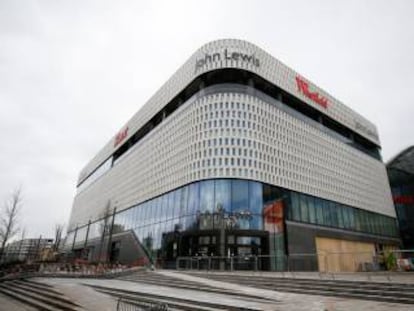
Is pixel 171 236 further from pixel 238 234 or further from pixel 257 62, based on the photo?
pixel 257 62

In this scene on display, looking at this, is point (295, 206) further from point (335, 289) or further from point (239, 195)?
point (335, 289)

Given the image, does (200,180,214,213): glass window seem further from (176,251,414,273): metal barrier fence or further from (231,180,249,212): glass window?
(176,251,414,273): metal barrier fence

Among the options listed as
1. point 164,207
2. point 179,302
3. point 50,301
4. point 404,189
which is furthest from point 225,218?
point 404,189

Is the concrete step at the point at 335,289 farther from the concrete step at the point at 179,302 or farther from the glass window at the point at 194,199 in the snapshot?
the glass window at the point at 194,199

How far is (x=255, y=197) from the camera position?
1517 inches

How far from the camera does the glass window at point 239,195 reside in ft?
122

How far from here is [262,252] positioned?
36062 millimetres

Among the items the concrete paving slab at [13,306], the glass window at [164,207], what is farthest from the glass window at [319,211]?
the concrete paving slab at [13,306]

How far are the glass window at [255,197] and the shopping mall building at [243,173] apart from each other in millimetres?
156

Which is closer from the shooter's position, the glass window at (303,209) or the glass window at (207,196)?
the glass window at (207,196)

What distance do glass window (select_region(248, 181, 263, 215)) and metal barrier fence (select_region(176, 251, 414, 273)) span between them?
34.3ft

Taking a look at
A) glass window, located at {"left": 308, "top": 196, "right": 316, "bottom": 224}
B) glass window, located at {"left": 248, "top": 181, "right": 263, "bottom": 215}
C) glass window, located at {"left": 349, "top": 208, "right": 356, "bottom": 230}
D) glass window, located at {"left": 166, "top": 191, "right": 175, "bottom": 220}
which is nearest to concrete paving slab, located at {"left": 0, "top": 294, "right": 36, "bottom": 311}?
glass window, located at {"left": 166, "top": 191, "right": 175, "bottom": 220}

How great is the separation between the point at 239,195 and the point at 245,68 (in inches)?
784

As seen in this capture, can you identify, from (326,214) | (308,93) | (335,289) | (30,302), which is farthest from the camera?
(308,93)
